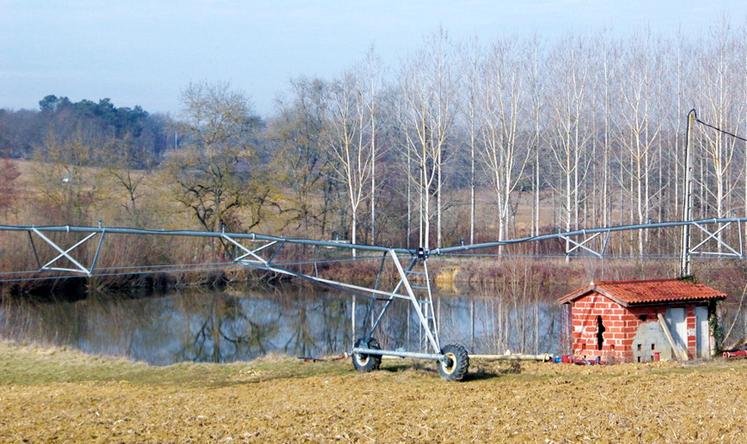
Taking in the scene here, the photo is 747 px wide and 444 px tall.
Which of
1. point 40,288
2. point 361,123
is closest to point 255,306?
point 40,288

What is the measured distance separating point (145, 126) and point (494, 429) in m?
107

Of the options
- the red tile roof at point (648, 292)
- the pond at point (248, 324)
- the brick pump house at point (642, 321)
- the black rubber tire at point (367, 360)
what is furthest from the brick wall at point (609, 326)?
the black rubber tire at point (367, 360)

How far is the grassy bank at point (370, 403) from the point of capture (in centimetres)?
1138

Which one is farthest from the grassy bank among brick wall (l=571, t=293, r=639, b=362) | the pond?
the pond

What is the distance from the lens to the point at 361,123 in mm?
49094

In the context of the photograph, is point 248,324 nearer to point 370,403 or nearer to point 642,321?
point 642,321

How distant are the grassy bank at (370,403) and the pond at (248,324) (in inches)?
285

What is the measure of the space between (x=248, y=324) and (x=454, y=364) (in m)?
19.1

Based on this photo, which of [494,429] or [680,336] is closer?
[494,429]

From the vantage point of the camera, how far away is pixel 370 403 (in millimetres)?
14203

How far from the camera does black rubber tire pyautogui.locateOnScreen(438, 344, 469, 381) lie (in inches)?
664

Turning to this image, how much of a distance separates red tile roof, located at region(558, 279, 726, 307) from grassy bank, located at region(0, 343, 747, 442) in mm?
1594

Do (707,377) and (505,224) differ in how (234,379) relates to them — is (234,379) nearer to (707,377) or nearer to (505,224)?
(707,377)

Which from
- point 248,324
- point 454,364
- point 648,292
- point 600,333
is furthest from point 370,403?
point 248,324
